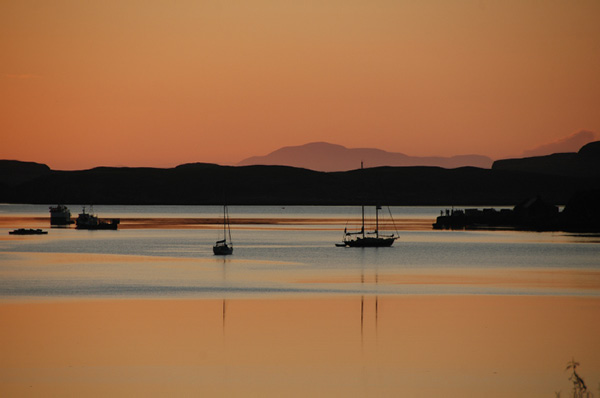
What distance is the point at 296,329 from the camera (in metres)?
33.5

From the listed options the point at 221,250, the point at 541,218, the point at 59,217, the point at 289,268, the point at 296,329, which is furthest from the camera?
the point at 59,217

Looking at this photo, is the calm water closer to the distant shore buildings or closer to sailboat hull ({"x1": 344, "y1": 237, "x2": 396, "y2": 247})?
sailboat hull ({"x1": 344, "y1": 237, "x2": 396, "y2": 247})

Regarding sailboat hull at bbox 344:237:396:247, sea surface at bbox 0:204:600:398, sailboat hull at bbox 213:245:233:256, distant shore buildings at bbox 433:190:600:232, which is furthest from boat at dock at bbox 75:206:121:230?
sea surface at bbox 0:204:600:398

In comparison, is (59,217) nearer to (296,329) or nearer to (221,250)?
(221,250)

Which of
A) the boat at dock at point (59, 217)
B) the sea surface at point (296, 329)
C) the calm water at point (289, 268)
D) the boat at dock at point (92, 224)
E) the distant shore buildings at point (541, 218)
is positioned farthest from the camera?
the boat at dock at point (59, 217)

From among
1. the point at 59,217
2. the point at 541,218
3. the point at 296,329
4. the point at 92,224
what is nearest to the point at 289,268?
the point at 296,329

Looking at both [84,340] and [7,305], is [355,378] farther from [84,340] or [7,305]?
[7,305]

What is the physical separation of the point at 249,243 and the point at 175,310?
64.4 meters

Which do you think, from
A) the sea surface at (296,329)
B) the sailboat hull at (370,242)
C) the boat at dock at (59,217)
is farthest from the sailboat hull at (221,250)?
the boat at dock at (59,217)

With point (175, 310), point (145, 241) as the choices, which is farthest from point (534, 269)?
point (145, 241)

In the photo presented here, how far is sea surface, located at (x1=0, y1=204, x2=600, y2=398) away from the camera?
79.4ft

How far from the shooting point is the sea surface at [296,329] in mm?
24203

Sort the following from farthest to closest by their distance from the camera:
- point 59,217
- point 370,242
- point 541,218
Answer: point 59,217 → point 541,218 → point 370,242

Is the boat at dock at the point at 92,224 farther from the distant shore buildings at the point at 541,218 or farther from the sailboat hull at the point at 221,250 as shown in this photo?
the sailboat hull at the point at 221,250
